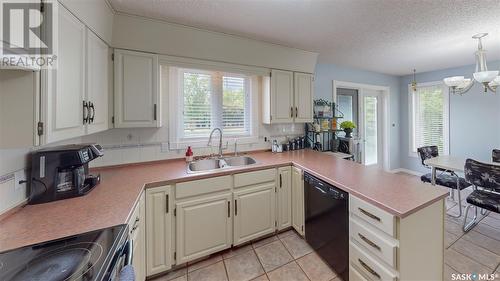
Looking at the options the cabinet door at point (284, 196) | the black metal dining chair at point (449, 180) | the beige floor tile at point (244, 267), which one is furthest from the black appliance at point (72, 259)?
the black metal dining chair at point (449, 180)

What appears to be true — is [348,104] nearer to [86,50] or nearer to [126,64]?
[126,64]

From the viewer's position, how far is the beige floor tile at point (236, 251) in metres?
1.96

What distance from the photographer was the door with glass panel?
163 inches

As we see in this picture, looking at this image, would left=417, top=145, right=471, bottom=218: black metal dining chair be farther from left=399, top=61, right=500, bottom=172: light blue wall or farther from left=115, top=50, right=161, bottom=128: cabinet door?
left=115, top=50, right=161, bottom=128: cabinet door

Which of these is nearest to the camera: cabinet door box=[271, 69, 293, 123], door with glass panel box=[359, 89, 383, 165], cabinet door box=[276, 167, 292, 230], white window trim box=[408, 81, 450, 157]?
cabinet door box=[276, 167, 292, 230]

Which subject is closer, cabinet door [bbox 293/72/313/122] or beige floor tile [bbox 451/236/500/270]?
beige floor tile [bbox 451/236/500/270]

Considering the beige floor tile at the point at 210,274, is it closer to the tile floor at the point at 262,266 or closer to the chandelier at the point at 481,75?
the tile floor at the point at 262,266

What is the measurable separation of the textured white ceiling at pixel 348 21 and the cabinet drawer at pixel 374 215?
1645 millimetres

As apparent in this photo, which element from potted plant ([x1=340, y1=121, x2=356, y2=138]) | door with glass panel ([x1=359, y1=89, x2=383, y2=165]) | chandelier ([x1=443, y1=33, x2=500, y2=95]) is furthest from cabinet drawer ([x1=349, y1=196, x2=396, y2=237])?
door with glass panel ([x1=359, y1=89, x2=383, y2=165])

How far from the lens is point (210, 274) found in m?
1.72

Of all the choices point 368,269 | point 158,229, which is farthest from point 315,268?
point 158,229

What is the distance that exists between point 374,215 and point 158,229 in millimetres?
1614

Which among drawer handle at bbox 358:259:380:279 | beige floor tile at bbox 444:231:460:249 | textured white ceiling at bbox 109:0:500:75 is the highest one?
textured white ceiling at bbox 109:0:500:75

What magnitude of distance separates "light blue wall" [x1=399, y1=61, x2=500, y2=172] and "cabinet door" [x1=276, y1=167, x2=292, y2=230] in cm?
383
